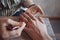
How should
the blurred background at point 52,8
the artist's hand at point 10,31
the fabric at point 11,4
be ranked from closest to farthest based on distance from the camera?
the artist's hand at point 10,31
the fabric at point 11,4
the blurred background at point 52,8

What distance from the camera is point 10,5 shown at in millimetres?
887

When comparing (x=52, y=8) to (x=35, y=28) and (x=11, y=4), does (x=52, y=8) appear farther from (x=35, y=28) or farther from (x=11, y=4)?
(x=35, y=28)

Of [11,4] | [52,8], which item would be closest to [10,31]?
[11,4]

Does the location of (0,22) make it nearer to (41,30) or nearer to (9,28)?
(9,28)

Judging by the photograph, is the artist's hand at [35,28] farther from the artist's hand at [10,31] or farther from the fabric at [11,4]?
the fabric at [11,4]

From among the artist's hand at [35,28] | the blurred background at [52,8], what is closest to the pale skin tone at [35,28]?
the artist's hand at [35,28]

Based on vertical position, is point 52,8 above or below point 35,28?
above

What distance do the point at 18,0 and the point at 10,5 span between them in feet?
0.20

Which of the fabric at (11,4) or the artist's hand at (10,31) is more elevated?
the fabric at (11,4)

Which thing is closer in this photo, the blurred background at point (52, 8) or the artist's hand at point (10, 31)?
the artist's hand at point (10, 31)

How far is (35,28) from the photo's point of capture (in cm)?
68

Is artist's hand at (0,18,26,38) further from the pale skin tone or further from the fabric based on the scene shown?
the fabric

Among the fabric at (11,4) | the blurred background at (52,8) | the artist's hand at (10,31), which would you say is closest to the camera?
the artist's hand at (10,31)

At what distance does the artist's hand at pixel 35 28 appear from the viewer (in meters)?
0.65
